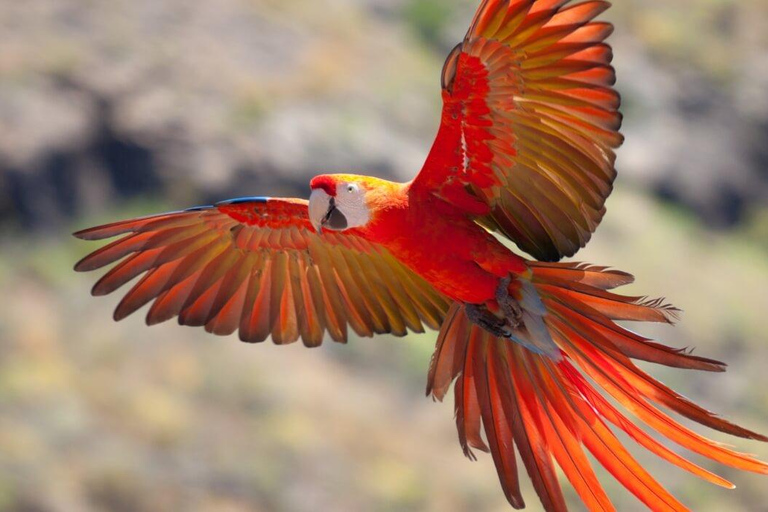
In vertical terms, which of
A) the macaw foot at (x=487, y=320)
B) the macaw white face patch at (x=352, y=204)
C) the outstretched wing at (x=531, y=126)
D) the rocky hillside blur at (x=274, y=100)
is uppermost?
the outstretched wing at (x=531, y=126)

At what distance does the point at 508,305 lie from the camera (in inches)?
156

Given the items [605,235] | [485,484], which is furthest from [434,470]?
[605,235]

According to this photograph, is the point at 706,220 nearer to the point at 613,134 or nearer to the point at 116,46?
the point at 116,46

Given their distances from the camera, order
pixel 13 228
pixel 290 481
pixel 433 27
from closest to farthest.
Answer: pixel 290 481 → pixel 13 228 → pixel 433 27

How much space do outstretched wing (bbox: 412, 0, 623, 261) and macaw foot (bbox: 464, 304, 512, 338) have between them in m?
0.29

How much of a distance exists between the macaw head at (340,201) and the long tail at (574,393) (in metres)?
0.64

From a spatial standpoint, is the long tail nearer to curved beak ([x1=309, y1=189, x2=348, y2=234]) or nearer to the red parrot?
the red parrot

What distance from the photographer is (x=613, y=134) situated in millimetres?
3430

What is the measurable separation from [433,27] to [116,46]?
397 cm

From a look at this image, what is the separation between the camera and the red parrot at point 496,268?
3.44 m

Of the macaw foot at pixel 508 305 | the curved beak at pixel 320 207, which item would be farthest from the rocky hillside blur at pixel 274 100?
the macaw foot at pixel 508 305

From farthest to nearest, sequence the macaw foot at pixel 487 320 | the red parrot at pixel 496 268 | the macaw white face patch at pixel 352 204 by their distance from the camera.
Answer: the macaw foot at pixel 487 320 < the macaw white face patch at pixel 352 204 < the red parrot at pixel 496 268

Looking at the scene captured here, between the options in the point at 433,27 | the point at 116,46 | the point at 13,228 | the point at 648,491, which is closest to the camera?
the point at 648,491

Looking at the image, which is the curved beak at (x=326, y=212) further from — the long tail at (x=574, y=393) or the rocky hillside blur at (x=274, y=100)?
the rocky hillside blur at (x=274, y=100)
